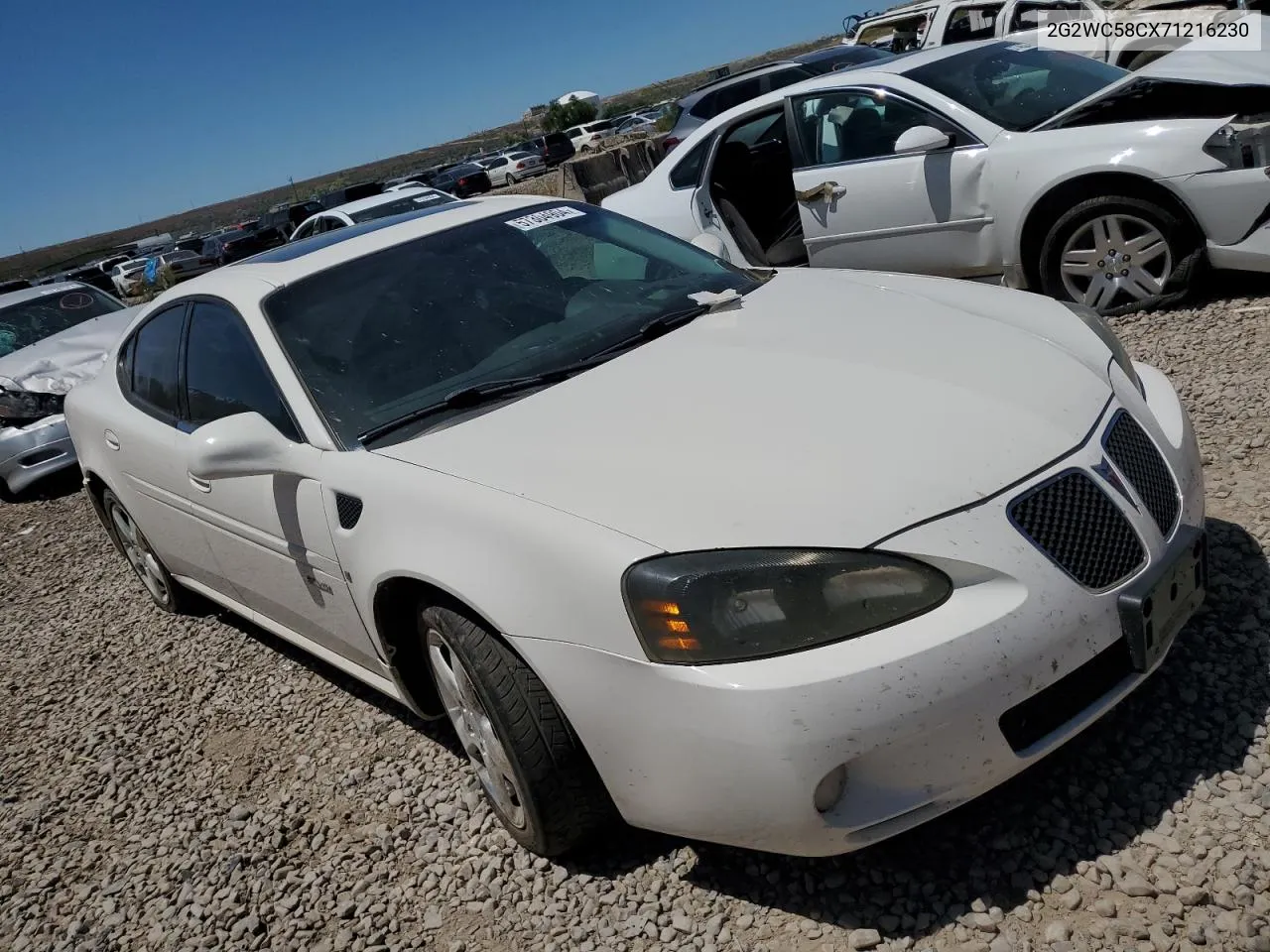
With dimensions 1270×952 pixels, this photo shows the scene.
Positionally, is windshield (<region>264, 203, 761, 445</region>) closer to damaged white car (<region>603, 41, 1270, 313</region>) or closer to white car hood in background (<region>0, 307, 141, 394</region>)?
damaged white car (<region>603, 41, 1270, 313</region>)

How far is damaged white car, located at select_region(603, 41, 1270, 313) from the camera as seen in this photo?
4.85m

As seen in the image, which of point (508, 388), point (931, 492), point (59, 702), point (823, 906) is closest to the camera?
point (931, 492)

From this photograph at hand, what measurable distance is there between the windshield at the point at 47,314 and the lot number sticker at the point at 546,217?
7.01 meters

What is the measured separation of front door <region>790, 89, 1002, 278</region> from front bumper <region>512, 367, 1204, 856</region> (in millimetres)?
3784

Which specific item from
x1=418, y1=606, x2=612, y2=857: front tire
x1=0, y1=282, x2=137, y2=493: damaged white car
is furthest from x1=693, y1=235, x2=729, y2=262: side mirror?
x1=0, y1=282, x2=137, y2=493: damaged white car

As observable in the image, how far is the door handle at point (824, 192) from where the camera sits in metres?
6.10

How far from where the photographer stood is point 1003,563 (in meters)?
2.10

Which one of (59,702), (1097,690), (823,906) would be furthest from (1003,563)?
(59,702)

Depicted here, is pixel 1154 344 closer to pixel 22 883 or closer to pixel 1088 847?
pixel 1088 847

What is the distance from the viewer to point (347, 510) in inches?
111

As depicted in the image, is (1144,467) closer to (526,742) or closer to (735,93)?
(526,742)

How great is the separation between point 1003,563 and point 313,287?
229 centimetres

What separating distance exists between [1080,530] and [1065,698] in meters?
0.35

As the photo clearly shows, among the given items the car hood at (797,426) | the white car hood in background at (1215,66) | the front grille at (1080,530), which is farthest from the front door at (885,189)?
the front grille at (1080,530)
